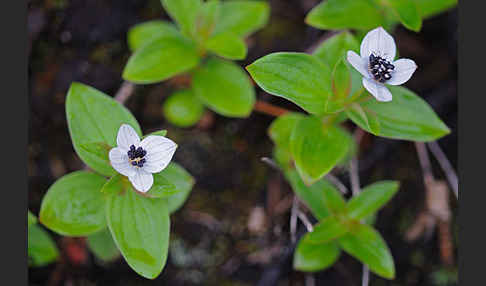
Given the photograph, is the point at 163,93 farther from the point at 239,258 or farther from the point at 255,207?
the point at 239,258

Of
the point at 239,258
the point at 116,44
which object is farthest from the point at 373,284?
the point at 116,44

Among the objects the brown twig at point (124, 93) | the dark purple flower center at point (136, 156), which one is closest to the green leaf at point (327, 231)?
the dark purple flower center at point (136, 156)

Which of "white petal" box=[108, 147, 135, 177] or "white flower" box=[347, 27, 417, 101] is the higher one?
"white flower" box=[347, 27, 417, 101]

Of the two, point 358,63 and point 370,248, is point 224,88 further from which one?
point 370,248

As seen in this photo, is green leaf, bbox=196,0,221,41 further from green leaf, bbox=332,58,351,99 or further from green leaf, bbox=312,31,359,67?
green leaf, bbox=332,58,351,99

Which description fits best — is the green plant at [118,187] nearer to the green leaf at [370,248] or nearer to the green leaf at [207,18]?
the green leaf at [207,18]

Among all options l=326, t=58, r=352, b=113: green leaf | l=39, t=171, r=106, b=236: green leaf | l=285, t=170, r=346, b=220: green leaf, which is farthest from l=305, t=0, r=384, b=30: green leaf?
l=39, t=171, r=106, b=236: green leaf
